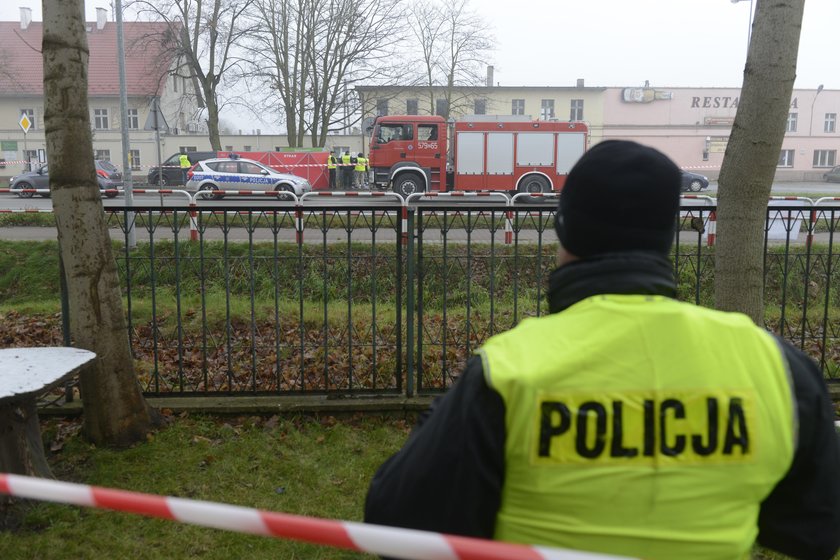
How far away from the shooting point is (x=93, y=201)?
4.22 metres

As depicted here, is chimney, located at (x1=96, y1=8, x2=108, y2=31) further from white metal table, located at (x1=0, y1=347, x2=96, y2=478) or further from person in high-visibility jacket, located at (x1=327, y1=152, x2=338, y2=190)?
white metal table, located at (x1=0, y1=347, x2=96, y2=478)

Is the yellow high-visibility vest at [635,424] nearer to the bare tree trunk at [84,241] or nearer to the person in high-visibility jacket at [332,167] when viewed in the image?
the bare tree trunk at [84,241]

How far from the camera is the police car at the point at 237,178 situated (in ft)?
78.7

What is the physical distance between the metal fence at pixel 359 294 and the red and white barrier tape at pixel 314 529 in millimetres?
A: 3145

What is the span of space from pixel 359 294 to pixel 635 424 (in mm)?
8004

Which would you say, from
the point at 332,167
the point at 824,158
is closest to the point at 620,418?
the point at 332,167

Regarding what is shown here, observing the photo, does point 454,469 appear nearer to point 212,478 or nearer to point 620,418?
point 620,418

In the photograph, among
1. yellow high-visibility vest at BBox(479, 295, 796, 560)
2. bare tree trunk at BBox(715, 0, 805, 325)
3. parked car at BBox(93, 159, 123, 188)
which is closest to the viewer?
yellow high-visibility vest at BBox(479, 295, 796, 560)

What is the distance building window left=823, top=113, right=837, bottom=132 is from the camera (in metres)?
52.5

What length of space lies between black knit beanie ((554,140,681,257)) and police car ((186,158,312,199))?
23026 mm

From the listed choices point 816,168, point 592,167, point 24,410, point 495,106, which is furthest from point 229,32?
point 816,168

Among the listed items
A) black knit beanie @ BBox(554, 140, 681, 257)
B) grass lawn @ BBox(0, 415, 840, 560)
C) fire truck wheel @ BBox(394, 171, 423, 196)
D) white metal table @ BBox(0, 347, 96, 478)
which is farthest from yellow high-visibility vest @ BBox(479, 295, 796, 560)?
fire truck wheel @ BBox(394, 171, 423, 196)

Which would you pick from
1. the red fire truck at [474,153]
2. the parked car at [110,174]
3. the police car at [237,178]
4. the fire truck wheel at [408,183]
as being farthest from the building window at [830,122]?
the parked car at [110,174]

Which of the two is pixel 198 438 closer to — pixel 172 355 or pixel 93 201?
pixel 93 201
